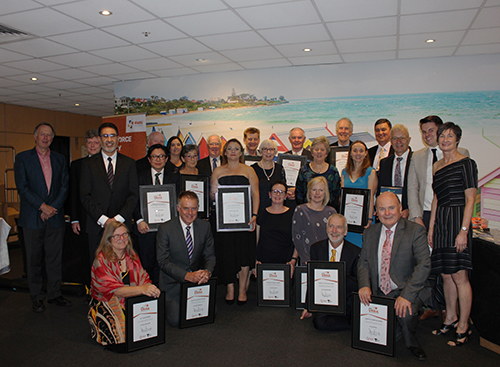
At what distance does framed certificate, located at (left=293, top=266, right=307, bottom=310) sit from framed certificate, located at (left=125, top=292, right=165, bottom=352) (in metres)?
1.31

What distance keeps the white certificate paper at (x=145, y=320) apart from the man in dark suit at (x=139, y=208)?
96 cm

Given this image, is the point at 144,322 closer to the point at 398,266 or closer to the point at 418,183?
the point at 398,266

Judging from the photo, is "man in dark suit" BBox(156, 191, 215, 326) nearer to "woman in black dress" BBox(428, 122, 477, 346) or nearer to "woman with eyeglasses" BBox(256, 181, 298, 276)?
"woman with eyeglasses" BBox(256, 181, 298, 276)


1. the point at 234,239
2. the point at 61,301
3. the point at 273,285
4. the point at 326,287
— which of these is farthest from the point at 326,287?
the point at 61,301

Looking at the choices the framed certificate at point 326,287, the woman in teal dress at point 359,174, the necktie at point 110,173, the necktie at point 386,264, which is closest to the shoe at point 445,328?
the necktie at point 386,264

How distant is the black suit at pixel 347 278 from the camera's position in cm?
318

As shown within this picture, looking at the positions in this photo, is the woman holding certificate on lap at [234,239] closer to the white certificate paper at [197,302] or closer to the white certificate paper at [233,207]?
the white certificate paper at [233,207]

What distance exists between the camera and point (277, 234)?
3797 mm

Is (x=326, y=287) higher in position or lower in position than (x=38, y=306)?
higher

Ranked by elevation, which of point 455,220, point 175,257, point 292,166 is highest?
point 292,166

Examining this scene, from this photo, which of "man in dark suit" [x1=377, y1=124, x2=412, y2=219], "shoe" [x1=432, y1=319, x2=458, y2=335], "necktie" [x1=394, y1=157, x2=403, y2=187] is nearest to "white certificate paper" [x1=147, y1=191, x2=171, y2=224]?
"man in dark suit" [x1=377, y1=124, x2=412, y2=219]

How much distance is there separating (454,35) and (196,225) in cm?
421

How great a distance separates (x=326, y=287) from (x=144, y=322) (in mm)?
1558

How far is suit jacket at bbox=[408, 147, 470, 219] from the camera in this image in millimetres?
3436
